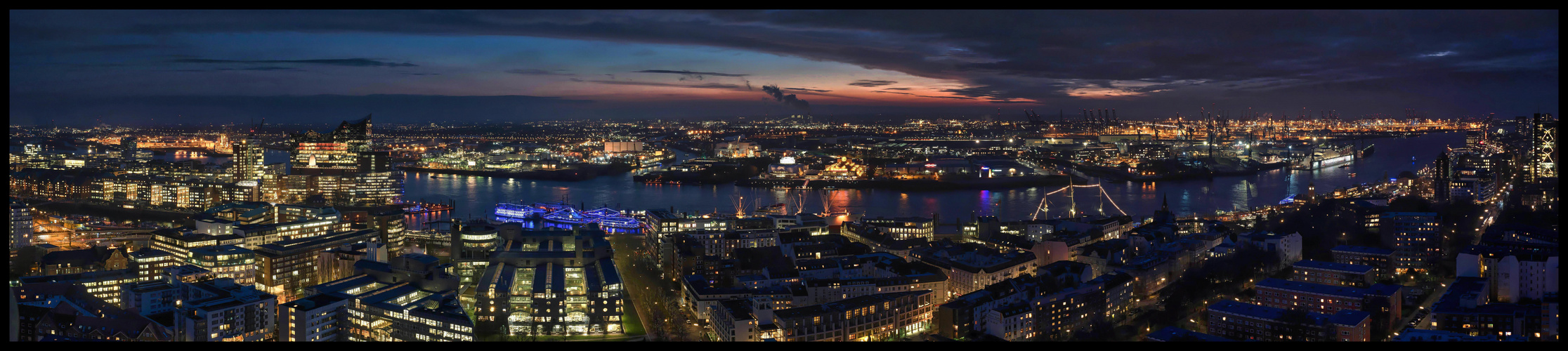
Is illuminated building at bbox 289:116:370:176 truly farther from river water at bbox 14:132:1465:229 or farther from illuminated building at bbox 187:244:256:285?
illuminated building at bbox 187:244:256:285

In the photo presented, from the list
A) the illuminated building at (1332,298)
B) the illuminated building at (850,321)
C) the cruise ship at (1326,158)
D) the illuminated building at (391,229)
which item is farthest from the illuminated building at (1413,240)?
the cruise ship at (1326,158)

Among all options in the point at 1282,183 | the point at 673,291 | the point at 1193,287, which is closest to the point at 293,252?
the point at 673,291

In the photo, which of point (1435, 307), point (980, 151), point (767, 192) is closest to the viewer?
point (1435, 307)

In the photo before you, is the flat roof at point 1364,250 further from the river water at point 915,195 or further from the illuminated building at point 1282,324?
the river water at point 915,195

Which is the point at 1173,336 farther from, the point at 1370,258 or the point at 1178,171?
the point at 1178,171
